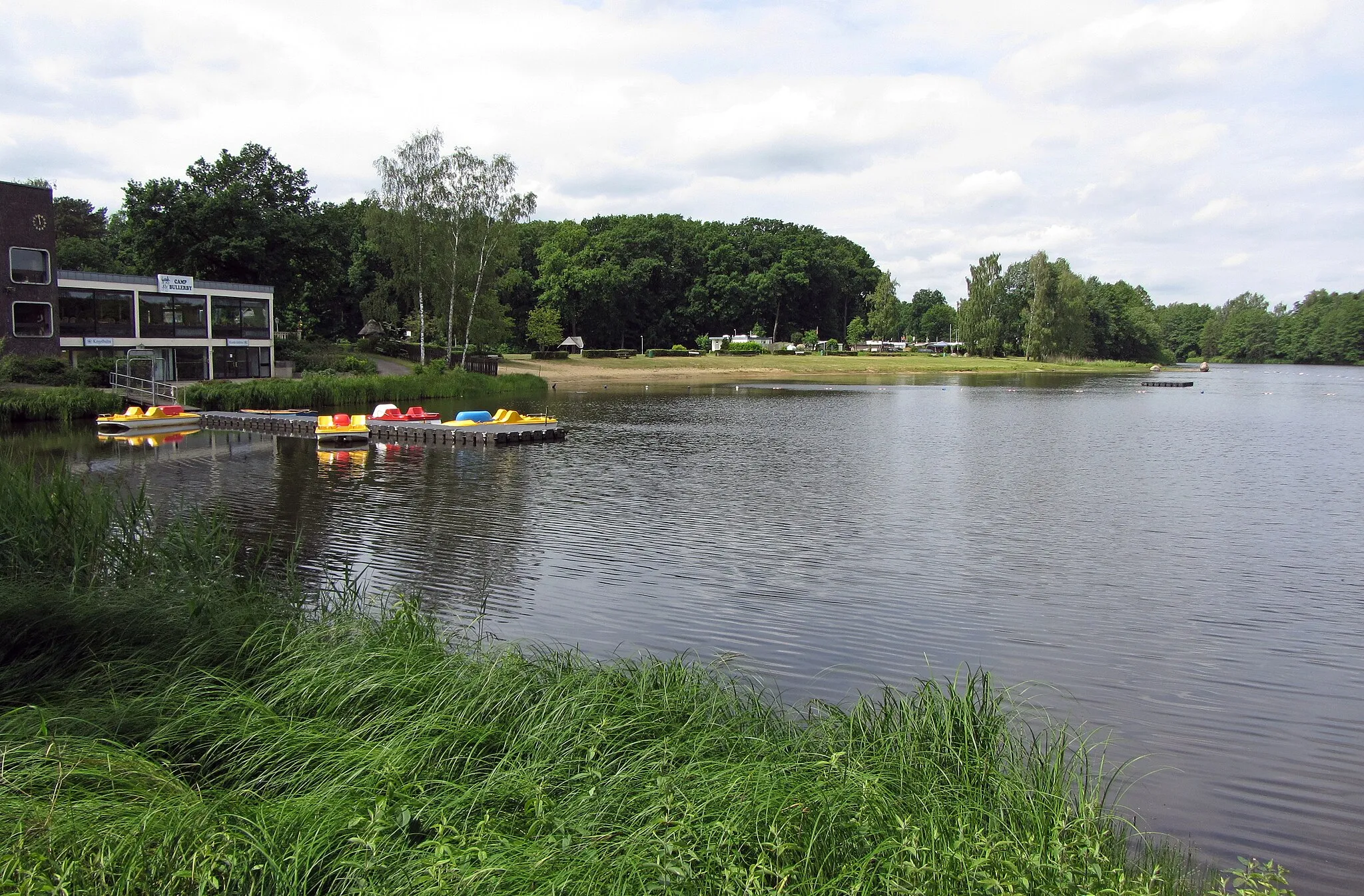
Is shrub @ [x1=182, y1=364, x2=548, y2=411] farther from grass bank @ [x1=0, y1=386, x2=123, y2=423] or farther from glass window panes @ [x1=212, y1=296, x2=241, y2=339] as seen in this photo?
glass window panes @ [x1=212, y1=296, x2=241, y2=339]

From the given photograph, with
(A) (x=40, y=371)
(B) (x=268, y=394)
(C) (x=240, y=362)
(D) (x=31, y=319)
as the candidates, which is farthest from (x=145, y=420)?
(C) (x=240, y=362)

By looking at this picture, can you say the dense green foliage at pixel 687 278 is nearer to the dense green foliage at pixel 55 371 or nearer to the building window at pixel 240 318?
the building window at pixel 240 318

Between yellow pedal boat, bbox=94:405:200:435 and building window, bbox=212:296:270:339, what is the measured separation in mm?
16347

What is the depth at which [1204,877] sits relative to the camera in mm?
6152

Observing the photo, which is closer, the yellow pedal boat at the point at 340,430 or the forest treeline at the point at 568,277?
the yellow pedal boat at the point at 340,430

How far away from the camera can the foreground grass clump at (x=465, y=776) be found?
4.40 m

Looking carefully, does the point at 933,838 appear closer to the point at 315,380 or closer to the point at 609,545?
the point at 609,545

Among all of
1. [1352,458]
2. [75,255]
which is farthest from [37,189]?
[1352,458]

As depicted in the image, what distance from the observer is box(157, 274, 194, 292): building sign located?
49219 millimetres

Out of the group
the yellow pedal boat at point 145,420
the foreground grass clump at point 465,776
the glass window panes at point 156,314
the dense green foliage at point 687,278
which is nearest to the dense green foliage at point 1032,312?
the dense green foliage at point 687,278

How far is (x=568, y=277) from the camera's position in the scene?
10056 cm

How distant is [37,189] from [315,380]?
15119 mm

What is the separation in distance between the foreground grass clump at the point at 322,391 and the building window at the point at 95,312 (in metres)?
6.67

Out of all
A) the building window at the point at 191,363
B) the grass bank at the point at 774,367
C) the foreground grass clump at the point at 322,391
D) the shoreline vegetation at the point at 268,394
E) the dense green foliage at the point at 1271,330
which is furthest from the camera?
the dense green foliage at the point at 1271,330
